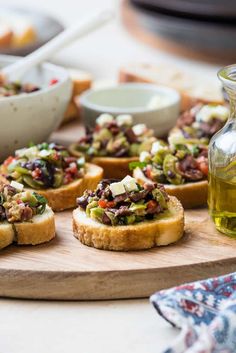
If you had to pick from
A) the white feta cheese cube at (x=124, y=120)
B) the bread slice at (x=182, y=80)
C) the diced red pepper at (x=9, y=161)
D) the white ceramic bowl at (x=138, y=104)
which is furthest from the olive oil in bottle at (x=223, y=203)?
the bread slice at (x=182, y=80)

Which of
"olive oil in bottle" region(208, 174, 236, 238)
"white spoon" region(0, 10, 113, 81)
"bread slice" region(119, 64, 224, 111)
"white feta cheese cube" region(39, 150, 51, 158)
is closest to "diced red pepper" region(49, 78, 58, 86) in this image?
"white spoon" region(0, 10, 113, 81)

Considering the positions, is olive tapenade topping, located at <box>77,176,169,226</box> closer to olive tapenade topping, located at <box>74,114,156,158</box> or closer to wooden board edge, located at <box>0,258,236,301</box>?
wooden board edge, located at <box>0,258,236,301</box>

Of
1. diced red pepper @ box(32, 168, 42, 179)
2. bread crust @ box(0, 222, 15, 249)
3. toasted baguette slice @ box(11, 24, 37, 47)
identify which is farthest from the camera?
toasted baguette slice @ box(11, 24, 37, 47)

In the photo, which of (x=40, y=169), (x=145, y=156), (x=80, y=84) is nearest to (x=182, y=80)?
(x=80, y=84)

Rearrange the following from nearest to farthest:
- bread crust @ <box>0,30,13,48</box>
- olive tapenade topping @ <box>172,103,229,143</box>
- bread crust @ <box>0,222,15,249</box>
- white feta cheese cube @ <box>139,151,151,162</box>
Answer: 1. bread crust @ <box>0,222,15,249</box>
2. white feta cheese cube @ <box>139,151,151,162</box>
3. olive tapenade topping @ <box>172,103,229,143</box>
4. bread crust @ <box>0,30,13,48</box>

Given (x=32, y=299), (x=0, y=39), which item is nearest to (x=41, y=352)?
(x=32, y=299)

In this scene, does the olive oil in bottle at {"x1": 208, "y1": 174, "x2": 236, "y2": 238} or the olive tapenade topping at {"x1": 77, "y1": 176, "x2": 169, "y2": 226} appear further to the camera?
the olive oil in bottle at {"x1": 208, "y1": 174, "x2": 236, "y2": 238}

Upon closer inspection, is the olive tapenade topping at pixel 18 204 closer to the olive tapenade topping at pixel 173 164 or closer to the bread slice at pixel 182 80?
the olive tapenade topping at pixel 173 164
